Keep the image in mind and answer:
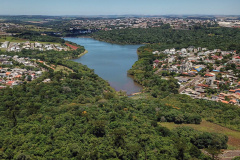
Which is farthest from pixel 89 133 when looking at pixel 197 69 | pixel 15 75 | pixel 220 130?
pixel 197 69

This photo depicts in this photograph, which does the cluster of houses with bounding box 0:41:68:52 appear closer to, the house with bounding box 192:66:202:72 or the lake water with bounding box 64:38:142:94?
the lake water with bounding box 64:38:142:94

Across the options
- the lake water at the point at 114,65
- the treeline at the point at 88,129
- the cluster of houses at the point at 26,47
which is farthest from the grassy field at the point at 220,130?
the cluster of houses at the point at 26,47

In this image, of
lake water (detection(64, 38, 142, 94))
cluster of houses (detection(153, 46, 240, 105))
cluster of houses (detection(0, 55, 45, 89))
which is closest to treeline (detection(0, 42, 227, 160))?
cluster of houses (detection(0, 55, 45, 89))

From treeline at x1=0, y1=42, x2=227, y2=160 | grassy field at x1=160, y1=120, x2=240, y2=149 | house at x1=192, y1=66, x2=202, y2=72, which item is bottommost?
grassy field at x1=160, y1=120, x2=240, y2=149

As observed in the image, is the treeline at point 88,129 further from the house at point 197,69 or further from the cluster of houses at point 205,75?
the house at point 197,69

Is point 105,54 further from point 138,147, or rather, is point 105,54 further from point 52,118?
point 138,147

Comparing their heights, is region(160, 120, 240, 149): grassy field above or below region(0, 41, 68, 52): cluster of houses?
below

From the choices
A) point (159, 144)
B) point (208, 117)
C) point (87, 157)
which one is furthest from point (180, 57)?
point (87, 157)

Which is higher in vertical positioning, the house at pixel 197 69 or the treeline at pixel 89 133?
the house at pixel 197 69

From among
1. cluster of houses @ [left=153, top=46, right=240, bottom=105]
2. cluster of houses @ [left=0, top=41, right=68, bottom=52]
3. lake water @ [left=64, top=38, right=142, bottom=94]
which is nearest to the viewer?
cluster of houses @ [left=153, top=46, right=240, bottom=105]
